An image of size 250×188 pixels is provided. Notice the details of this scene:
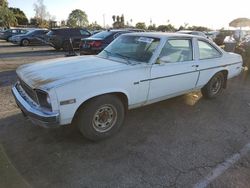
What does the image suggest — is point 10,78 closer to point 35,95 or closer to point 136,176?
point 35,95

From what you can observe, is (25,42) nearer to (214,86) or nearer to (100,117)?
(214,86)

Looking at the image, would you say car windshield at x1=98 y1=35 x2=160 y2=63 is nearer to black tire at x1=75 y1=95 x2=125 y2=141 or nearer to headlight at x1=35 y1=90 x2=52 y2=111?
black tire at x1=75 y1=95 x2=125 y2=141

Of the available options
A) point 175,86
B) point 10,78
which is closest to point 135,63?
point 175,86

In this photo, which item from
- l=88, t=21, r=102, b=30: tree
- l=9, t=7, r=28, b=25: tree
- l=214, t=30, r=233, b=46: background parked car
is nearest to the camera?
l=214, t=30, r=233, b=46: background parked car

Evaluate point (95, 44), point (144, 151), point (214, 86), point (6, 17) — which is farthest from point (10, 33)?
point (6, 17)

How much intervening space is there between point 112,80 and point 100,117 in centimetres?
62

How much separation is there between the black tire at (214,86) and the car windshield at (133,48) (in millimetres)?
1973

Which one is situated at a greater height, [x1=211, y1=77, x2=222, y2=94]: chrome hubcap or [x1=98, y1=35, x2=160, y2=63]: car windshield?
[x1=98, y1=35, x2=160, y2=63]: car windshield

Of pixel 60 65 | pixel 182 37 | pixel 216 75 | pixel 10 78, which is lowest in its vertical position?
pixel 10 78

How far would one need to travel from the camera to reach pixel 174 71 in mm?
4492

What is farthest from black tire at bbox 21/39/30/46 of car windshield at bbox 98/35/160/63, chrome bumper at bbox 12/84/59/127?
chrome bumper at bbox 12/84/59/127

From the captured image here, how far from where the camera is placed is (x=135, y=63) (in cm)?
407

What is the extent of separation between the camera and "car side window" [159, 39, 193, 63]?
4.43 metres

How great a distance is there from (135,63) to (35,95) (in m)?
1.68
